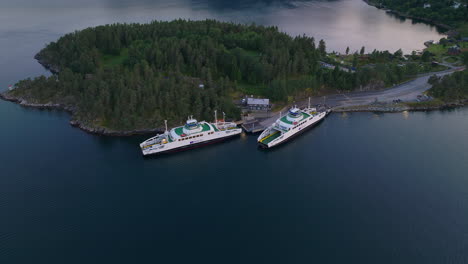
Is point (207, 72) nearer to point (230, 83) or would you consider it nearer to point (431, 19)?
point (230, 83)

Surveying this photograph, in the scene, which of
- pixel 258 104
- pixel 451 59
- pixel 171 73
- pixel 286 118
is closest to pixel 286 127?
pixel 286 118

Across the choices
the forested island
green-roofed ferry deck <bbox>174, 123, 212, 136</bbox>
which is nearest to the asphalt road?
green-roofed ferry deck <bbox>174, 123, 212, 136</bbox>

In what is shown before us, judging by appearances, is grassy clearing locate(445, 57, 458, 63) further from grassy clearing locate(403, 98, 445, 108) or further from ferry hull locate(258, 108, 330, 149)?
ferry hull locate(258, 108, 330, 149)

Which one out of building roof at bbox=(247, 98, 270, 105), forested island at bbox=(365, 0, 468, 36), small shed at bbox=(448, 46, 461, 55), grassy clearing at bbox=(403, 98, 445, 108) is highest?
forested island at bbox=(365, 0, 468, 36)

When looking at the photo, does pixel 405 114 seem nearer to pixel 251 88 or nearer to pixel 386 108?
pixel 386 108

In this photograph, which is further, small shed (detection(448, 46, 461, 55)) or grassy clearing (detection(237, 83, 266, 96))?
small shed (detection(448, 46, 461, 55))
